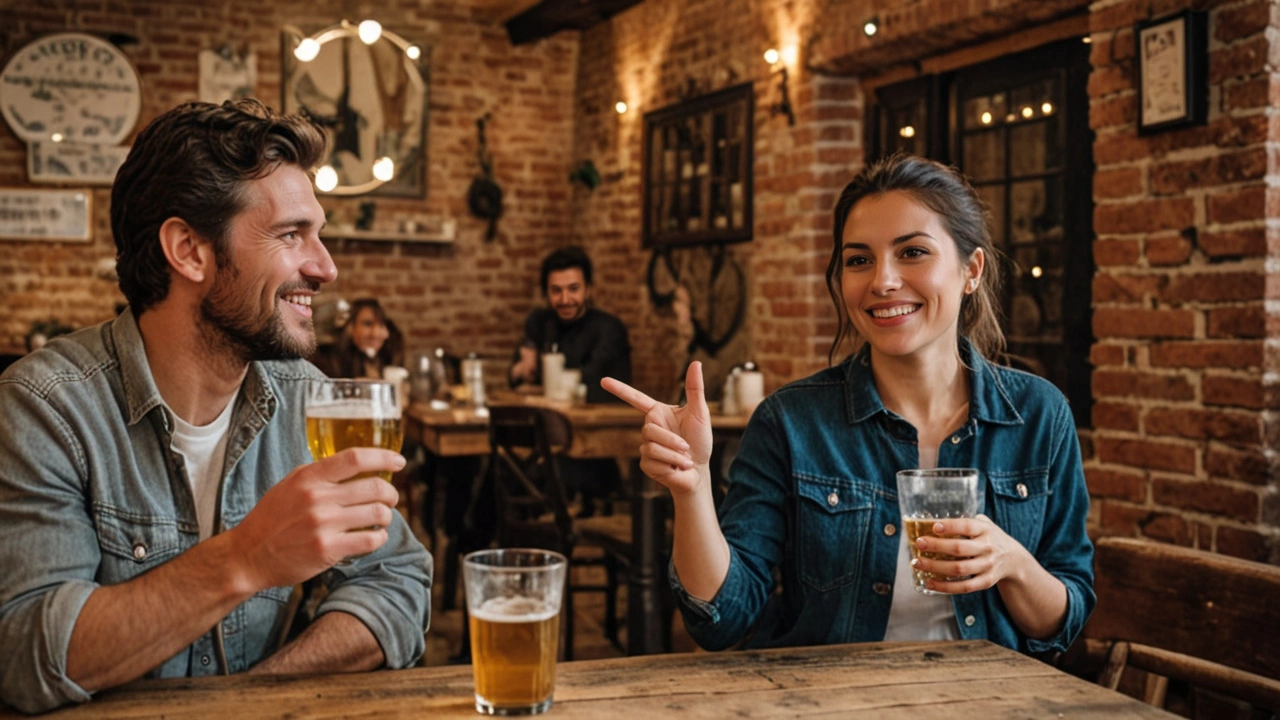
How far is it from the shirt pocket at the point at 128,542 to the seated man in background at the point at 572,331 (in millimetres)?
3807

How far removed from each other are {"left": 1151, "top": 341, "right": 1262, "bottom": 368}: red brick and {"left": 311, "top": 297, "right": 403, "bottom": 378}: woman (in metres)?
3.22

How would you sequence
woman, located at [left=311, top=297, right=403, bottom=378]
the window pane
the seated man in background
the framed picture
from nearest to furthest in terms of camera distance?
the framed picture
the window pane
woman, located at [left=311, top=297, right=403, bottom=378]
the seated man in background

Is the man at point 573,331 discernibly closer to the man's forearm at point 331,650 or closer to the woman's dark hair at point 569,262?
the woman's dark hair at point 569,262

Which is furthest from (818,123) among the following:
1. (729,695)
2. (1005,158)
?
(729,695)

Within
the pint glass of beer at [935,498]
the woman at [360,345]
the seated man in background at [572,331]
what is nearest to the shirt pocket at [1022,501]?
the pint glass of beer at [935,498]

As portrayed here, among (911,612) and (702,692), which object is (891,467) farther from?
(702,692)

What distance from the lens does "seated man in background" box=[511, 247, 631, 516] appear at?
216 inches

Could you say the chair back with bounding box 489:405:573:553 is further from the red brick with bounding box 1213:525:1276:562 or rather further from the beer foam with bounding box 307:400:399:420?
the beer foam with bounding box 307:400:399:420

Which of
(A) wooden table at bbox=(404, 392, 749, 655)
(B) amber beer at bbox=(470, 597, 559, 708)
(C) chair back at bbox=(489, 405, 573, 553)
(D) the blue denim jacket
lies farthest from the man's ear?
(C) chair back at bbox=(489, 405, 573, 553)

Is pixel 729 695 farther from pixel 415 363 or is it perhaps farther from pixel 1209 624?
pixel 415 363

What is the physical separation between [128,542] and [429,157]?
20.7 ft

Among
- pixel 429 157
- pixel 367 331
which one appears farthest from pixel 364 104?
pixel 367 331

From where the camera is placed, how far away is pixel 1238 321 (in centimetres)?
281

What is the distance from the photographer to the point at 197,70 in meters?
7.08
